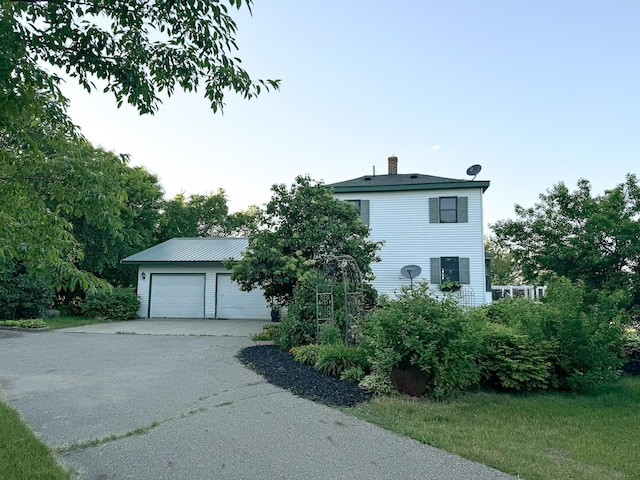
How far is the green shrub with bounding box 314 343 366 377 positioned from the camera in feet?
22.3

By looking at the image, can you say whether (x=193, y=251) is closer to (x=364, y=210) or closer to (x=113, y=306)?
(x=113, y=306)

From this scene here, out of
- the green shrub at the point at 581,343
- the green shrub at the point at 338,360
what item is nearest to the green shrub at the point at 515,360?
the green shrub at the point at 581,343

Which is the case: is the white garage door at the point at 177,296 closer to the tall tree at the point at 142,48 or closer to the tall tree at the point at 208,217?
the tall tree at the point at 208,217

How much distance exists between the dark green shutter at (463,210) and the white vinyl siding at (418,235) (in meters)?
0.07

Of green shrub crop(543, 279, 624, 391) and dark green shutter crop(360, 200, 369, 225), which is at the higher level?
dark green shutter crop(360, 200, 369, 225)

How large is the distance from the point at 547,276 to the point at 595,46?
8066 millimetres

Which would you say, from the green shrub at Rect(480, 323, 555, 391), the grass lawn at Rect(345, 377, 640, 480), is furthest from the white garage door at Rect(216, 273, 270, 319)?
the grass lawn at Rect(345, 377, 640, 480)

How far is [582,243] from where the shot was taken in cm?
1345

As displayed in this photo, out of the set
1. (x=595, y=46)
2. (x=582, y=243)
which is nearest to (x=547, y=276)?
(x=582, y=243)

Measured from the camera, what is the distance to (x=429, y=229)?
52.3 feet

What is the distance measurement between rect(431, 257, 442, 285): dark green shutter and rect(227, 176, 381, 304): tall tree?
4.99 m

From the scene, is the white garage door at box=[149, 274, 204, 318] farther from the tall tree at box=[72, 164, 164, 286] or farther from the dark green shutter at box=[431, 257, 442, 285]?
the dark green shutter at box=[431, 257, 442, 285]

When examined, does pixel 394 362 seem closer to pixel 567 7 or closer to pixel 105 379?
pixel 105 379

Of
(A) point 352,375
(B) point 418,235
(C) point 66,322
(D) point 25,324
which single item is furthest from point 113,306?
(A) point 352,375
